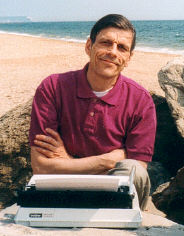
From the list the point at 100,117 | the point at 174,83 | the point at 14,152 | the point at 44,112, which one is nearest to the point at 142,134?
the point at 100,117

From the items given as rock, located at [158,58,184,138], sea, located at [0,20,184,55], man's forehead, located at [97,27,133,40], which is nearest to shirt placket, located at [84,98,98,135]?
man's forehead, located at [97,27,133,40]

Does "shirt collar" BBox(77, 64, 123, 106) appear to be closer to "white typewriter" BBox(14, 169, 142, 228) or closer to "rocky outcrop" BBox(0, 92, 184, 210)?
"rocky outcrop" BBox(0, 92, 184, 210)

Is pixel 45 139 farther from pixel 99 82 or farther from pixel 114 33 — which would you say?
pixel 114 33

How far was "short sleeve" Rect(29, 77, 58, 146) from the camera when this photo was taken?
3.12m

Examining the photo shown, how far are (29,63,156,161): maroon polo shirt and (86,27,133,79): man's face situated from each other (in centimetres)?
18

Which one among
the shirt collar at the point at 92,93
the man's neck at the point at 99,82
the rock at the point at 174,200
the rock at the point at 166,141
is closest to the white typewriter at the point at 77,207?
the shirt collar at the point at 92,93

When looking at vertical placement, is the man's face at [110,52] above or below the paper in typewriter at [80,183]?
above

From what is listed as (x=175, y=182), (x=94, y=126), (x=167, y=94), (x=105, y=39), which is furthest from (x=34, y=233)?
(x=167, y=94)

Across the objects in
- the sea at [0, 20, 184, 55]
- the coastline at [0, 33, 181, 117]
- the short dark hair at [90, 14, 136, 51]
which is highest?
the short dark hair at [90, 14, 136, 51]

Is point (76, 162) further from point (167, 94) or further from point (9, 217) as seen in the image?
point (167, 94)

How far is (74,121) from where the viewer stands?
316 centimetres

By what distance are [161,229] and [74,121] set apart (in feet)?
3.87

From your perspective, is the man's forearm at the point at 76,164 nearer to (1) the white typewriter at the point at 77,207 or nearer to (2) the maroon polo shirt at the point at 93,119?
(2) the maroon polo shirt at the point at 93,119

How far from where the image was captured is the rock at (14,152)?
402 cm
